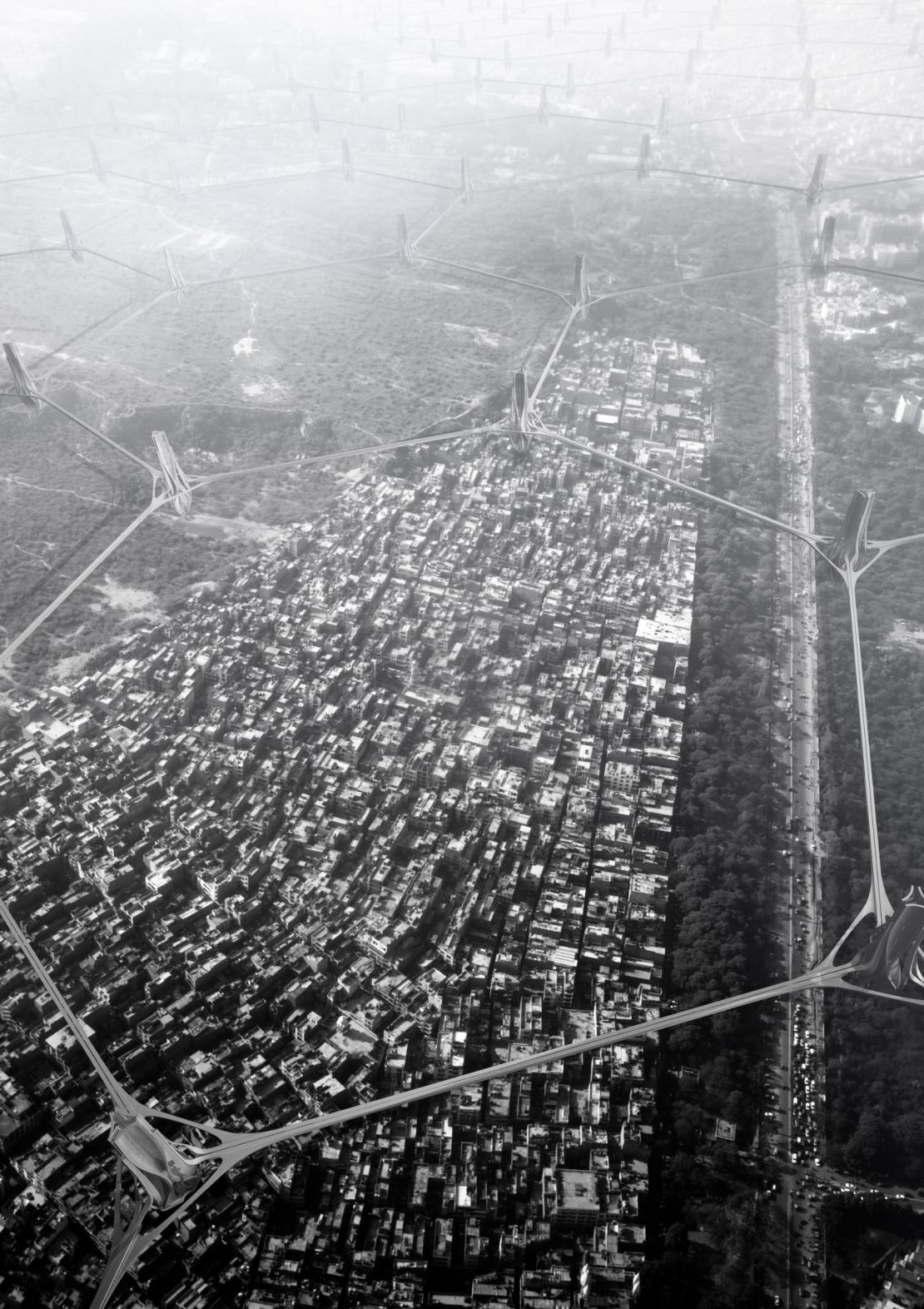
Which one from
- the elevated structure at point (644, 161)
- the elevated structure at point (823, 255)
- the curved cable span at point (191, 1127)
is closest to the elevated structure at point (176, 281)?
the elevated structure at point (644, 161)

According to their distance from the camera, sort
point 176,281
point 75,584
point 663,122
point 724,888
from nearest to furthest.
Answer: point 724,888
point 75,584
point 176,281
point 663,122

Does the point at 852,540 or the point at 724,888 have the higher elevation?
the point at 852,540

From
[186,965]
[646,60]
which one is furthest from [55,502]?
[646,60]

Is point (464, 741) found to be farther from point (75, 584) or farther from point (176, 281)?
point (176, 281)

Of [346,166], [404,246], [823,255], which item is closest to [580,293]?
[404,246]

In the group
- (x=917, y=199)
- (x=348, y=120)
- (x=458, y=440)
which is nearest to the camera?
(x=458, y=440)

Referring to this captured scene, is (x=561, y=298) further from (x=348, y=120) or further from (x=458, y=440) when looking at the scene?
(x=348, y=120)

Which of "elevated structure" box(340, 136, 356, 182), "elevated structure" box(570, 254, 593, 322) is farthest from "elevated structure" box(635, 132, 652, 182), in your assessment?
"elevated structure" box(340, 136, 356, 182)
